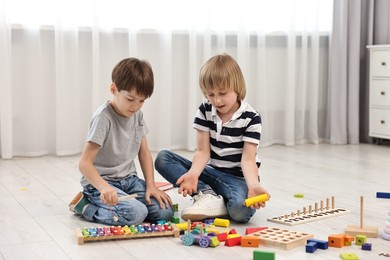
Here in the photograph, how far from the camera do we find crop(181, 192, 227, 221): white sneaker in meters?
2.07

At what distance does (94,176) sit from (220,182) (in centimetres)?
44

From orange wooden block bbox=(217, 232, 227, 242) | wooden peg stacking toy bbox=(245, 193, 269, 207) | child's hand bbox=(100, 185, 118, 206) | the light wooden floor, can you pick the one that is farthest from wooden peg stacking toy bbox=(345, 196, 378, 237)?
child's hand bbox=(100, 185, 118, 206)

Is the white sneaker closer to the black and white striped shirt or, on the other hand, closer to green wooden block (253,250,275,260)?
the black and white striped shirt

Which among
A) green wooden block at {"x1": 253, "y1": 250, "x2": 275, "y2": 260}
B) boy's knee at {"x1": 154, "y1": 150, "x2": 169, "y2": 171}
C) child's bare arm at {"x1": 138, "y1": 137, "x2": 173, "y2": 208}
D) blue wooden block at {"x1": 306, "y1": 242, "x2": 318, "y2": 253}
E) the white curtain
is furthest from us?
the white curtain

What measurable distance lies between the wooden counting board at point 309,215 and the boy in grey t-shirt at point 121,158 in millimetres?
366

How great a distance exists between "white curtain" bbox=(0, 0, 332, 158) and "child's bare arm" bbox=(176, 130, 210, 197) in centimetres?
152

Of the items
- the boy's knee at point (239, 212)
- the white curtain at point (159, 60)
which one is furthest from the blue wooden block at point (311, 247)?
the white curtain at point (159, 60)

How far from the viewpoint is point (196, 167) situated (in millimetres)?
2170

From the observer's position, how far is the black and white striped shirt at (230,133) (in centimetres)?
216

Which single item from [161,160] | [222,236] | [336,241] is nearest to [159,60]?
[161,160]

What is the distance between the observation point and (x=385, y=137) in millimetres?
4105

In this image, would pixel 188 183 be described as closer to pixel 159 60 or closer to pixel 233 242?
pixel 233 242

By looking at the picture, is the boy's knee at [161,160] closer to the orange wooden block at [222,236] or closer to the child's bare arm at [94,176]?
the child's bare arm at [94,176]

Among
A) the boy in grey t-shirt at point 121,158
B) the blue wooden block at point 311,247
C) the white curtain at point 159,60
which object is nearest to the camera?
the blue wooden block at point 311,247
